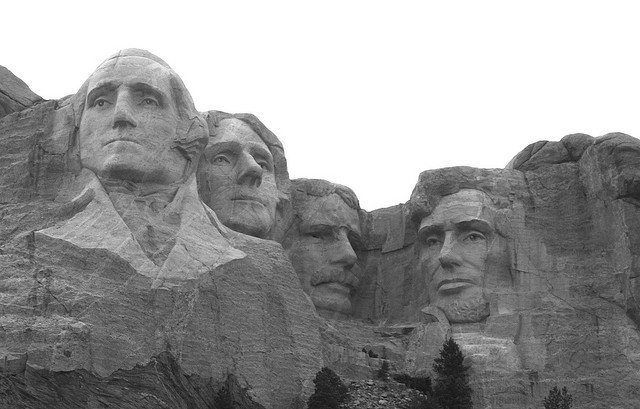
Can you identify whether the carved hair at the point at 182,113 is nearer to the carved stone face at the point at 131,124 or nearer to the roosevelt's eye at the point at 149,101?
the carved stone face at the point at 131,124

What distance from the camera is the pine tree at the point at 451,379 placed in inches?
1201

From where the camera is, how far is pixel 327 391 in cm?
2983

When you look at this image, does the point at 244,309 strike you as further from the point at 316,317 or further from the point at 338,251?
the point at 338,251

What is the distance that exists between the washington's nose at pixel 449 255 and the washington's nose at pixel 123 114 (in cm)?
609

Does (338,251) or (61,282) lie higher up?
(338,251)

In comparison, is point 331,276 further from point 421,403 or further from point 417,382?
point 421,403

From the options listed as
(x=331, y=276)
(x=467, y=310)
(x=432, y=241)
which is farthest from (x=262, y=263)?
(x=432, y=241)

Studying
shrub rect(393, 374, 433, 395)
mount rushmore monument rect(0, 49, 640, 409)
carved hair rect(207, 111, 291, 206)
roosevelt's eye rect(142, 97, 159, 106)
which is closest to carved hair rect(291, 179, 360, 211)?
mount rushmore monument rect(0, 49, 640, 409)

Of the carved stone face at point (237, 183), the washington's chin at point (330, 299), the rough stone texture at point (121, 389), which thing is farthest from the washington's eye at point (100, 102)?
the washington's chin at point (330, 299)

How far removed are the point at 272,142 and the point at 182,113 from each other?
2.86 m

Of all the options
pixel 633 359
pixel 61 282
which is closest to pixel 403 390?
pixel 633 359

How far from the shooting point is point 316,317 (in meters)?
31.4

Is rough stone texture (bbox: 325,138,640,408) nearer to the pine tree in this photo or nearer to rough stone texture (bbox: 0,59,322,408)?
the pine tree

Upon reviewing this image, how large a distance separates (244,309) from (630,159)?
763 centimetres
